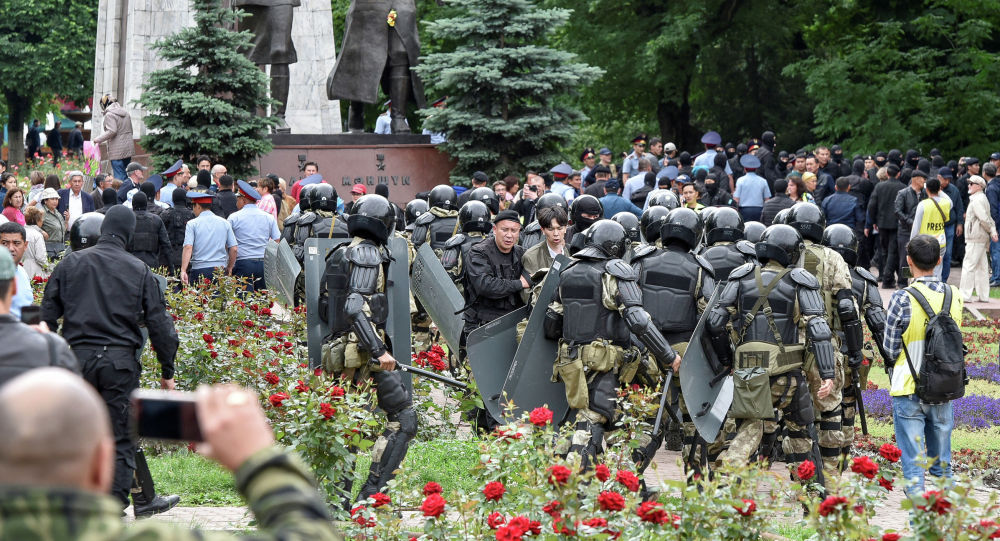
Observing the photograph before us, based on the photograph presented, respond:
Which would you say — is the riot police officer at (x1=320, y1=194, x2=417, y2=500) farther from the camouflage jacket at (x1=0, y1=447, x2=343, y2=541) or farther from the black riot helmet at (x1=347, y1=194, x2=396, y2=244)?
the camouflage jacket at (x1=0, y1=447, x2=343, y2=541)

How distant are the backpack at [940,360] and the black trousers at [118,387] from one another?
14.6 feet

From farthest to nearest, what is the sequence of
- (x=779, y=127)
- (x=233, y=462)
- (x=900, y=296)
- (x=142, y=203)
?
(x=779, y=127) < (x=142, y=203) < (x=900, y=296) < (x=233, y=462)

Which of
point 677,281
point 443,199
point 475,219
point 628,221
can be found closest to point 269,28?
point 443,199

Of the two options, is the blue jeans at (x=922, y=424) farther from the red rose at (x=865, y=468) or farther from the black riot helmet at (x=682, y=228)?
the red rose at (x=865, y=468)

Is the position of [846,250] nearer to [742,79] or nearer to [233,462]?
[233,462]

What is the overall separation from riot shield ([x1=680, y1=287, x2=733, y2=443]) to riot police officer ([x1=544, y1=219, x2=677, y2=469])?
0.17 meters

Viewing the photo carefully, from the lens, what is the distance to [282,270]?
12.2 meters

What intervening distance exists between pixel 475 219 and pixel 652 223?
202 centimetres

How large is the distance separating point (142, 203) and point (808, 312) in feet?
27.3

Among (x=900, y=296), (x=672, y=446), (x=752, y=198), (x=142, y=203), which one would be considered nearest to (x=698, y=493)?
(x=900, y=296)

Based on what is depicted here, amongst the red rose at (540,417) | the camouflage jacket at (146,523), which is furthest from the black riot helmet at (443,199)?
the camouflage jacket at (146,523)

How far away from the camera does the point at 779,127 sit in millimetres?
32625

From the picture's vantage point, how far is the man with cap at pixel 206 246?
14273 mm

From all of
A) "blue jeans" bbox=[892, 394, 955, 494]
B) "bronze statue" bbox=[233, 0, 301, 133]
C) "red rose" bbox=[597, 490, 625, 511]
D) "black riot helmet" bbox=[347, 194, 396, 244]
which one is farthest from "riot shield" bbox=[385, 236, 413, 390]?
"bronze statue" bbox=[233, 0, 301, 133]
